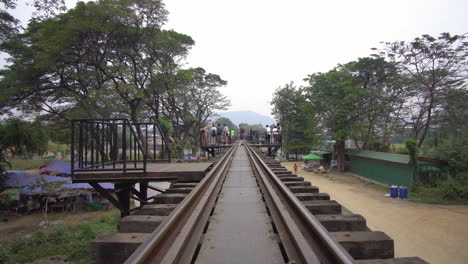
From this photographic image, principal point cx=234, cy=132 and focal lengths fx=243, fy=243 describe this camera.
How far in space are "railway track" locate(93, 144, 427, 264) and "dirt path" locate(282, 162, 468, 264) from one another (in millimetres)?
11334

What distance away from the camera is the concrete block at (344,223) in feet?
7.30

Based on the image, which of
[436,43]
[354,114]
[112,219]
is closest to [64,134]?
[112,219]

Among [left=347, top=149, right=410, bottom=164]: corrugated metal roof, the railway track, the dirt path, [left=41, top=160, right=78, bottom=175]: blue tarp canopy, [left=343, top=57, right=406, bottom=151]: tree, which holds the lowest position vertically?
the dirt path

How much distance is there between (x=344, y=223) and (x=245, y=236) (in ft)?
3.13

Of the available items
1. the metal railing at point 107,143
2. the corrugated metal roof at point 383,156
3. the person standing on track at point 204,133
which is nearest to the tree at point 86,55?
the person standing on track at point 204,133

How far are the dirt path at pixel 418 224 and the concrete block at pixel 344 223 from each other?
11310mm

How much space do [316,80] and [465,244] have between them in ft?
79.1

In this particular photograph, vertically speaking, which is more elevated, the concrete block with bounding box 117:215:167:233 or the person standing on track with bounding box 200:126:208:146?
the person standing on track with bounding box 200:126:208:146

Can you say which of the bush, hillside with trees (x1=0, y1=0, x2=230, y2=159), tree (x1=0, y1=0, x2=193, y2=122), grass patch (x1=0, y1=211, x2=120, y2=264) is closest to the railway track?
grass patch (x1=0, y1=211, x2=120, y2=264)

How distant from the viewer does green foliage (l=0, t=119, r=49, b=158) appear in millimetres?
15648

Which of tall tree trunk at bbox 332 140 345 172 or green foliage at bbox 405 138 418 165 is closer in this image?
green foliage at bbox 405 138 418 165

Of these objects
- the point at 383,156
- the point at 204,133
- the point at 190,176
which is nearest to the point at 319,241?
the point at 190,176

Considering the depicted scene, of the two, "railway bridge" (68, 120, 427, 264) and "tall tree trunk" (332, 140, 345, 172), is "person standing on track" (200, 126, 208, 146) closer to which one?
"railway bridge" (68, 120, 427, 264)

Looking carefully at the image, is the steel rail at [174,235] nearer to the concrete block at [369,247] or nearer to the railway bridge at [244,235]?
the railway bridge at [244,235]
